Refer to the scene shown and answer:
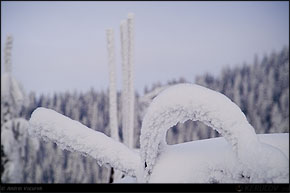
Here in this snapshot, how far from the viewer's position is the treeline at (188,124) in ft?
8.24

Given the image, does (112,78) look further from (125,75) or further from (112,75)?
(125,75)

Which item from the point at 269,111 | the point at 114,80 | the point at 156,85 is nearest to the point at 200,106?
the point at 114,80

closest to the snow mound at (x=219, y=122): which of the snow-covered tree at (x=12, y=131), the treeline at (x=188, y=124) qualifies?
the treeline at (x=188, y=124)

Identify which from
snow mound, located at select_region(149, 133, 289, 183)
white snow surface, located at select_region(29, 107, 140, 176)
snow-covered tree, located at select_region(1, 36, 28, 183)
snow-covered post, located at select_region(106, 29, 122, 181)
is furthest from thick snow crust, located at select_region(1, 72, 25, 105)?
snow mound, located at select_region(149, 133, 289, 183)

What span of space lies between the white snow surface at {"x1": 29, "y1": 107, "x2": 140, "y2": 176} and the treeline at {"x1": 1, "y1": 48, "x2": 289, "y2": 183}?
654 mm

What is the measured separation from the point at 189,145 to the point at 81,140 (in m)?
0.30

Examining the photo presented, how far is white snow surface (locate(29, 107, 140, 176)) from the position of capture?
73 centimetres

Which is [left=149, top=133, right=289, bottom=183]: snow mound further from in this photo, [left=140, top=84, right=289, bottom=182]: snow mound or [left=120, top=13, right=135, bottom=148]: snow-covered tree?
[left=120, top=13, right=135, bottom=148]: snow-covered tree

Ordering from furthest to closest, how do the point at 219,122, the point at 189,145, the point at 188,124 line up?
the point at 188,124 → the point at 189,145 → the point at 219,122

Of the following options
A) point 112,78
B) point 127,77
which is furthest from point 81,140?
point 127,77

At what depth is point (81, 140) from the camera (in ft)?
2.39

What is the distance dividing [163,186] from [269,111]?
2.50m

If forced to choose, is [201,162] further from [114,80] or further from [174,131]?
[174,131]

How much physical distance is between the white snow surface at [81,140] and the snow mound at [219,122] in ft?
0.34
